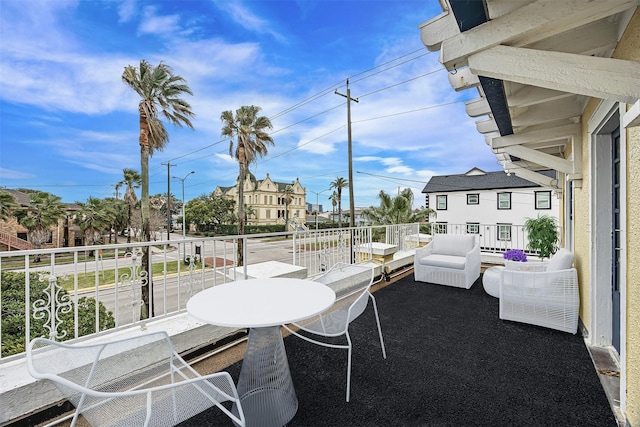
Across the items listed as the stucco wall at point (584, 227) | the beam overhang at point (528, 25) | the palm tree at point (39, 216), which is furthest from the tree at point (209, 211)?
the beam overhang at point (528, 25)

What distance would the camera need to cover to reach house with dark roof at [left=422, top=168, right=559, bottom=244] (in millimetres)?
16422

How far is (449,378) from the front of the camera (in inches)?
83.3

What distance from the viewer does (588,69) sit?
3.71ft

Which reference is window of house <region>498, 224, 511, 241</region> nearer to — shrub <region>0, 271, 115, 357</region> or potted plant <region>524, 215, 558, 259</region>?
potted plant <region>524, 215, 558, 259</region>

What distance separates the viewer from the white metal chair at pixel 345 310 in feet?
6.73

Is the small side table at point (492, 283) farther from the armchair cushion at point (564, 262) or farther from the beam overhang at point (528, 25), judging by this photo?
the beam overhang at point (528, 25)

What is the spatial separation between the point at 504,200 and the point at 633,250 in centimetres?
→ 1954

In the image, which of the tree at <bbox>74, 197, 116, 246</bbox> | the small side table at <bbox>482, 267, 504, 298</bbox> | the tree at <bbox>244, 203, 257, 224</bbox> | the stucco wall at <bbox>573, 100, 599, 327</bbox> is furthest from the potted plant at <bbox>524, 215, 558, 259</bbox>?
the tree at <bbox>244, 203, 257, 224</bbox>

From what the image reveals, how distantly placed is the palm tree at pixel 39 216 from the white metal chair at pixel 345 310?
71.7 ft

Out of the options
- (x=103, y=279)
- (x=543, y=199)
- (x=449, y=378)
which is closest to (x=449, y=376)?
(x=449, y=378)

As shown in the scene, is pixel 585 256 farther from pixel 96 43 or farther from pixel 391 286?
pixel 96 43

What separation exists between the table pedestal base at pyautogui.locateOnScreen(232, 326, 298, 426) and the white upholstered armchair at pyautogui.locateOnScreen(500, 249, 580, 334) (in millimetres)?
2815

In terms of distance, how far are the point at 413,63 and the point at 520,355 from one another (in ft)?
35.7

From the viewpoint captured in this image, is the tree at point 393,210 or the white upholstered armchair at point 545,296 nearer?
the white upholstered armchair at point 545,296
